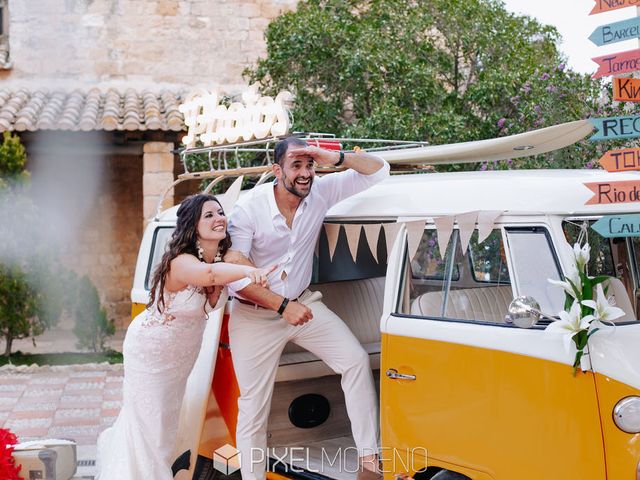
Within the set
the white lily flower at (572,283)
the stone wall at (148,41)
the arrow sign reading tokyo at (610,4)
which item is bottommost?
the white lily flower at (572,283)

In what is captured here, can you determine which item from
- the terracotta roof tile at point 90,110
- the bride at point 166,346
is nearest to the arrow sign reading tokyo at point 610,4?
the bride at point 166,346

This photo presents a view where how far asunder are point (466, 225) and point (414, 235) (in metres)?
0.32

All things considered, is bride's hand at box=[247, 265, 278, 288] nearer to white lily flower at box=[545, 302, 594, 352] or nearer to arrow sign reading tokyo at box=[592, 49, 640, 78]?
white lily flower at box=[545, 302, 594, 352]

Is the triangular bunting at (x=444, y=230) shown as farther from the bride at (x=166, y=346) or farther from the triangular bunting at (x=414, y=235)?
the bride at (x=166, y=346)

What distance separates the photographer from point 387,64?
10.7 m

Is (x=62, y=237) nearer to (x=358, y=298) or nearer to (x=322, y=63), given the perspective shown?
(x=322, y=63)

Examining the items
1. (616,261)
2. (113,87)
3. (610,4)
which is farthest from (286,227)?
(113,87)

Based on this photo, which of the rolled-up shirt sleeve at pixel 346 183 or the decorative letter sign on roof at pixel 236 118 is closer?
the rolled-up shirt sleeve at pixel 346 183

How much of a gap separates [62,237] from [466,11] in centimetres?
755

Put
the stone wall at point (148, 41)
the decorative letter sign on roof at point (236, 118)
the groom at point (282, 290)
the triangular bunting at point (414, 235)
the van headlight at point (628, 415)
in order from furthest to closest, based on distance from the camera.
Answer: the stone wall at point (148, 41)
the decorative letter sign on roof at point (236, 118)
the groom at point (282, 290)
the triangular bunting at point (414, 235)
the van headlight at point (628, 415)

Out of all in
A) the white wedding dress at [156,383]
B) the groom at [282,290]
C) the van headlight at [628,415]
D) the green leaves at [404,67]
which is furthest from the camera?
the green leaves at [404,67]

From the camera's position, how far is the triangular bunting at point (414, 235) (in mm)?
4277

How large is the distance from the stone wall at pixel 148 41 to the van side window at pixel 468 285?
1175cm

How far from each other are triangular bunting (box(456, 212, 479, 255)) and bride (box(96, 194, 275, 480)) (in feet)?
4.45
